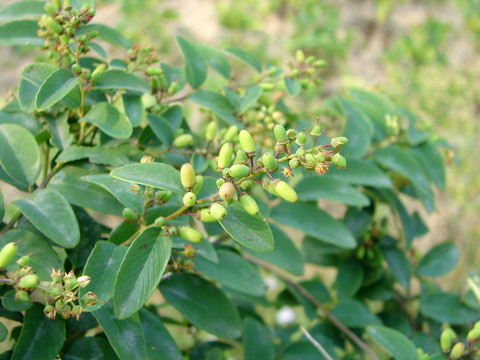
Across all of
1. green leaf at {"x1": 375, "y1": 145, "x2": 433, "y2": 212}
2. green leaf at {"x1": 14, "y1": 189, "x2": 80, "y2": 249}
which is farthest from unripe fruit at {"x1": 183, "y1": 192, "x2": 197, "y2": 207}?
green leaf at {"x1": 375, "y1": 145, "x2": 433, "y2": 212}

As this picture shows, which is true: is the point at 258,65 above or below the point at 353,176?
above

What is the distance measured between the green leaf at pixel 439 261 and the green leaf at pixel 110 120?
3.09 feet

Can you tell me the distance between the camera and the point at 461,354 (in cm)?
85

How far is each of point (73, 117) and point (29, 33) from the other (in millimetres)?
188

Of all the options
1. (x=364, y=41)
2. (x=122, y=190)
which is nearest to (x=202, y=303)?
(x=122, y=190)

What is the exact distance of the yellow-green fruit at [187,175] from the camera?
1.99 ft

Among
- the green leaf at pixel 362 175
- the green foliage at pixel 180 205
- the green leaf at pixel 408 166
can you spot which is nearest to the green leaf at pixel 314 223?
the green foliage at pixel 180 205

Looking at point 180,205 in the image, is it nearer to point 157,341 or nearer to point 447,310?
point 157,341

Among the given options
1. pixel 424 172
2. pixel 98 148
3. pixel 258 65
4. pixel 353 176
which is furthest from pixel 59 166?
pixel 424 172

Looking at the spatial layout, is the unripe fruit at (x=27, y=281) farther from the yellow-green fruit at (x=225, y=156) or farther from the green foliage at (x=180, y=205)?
the yellow-green fruit at (x=225, y=156)

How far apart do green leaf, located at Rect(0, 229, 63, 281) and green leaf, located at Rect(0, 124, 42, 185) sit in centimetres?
12

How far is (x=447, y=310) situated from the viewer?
3.96ft

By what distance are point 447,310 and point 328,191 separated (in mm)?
494

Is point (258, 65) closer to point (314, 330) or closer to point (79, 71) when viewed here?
point (79, 71)
